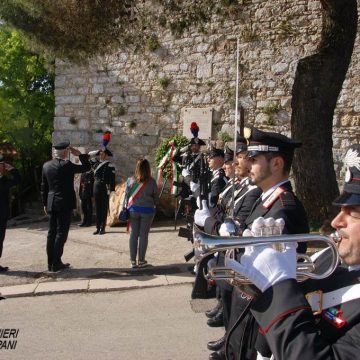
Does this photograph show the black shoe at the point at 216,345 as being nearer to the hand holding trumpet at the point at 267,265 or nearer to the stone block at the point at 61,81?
the hand holding trumpet at the point at 267,265

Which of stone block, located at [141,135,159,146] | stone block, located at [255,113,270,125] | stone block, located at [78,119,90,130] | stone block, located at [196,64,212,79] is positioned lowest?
stone block, located at [141,135,159,146]

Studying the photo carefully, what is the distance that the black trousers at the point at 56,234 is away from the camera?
645 centimetres

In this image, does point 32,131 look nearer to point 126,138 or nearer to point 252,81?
point 126,138

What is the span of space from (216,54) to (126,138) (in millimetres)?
3105

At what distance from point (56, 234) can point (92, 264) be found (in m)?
0.82

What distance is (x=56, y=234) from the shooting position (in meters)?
6.53

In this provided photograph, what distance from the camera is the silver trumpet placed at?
1.61m

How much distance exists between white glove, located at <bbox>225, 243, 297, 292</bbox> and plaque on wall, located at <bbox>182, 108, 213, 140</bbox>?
30.7 feet

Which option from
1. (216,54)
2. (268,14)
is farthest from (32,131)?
(268,14)

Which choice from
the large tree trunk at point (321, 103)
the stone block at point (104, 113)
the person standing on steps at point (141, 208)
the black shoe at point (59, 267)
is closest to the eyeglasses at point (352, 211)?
the person standing on steps at point (141, 208)

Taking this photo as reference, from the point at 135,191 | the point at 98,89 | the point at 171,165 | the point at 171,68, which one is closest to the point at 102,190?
the point at 171,165

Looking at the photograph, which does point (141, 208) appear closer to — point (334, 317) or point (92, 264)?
point (92, 264)

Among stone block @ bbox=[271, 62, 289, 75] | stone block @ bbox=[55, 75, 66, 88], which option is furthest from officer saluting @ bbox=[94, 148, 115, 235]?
stone block @ bbox=[271, 62, 289, 75]

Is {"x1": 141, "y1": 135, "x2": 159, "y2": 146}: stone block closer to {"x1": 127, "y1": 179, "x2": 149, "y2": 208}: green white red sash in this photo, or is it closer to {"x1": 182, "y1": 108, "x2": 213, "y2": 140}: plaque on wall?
{"x1": 182, "y1": 108, "x2": 213, "y2": 140}: plaque on wall
